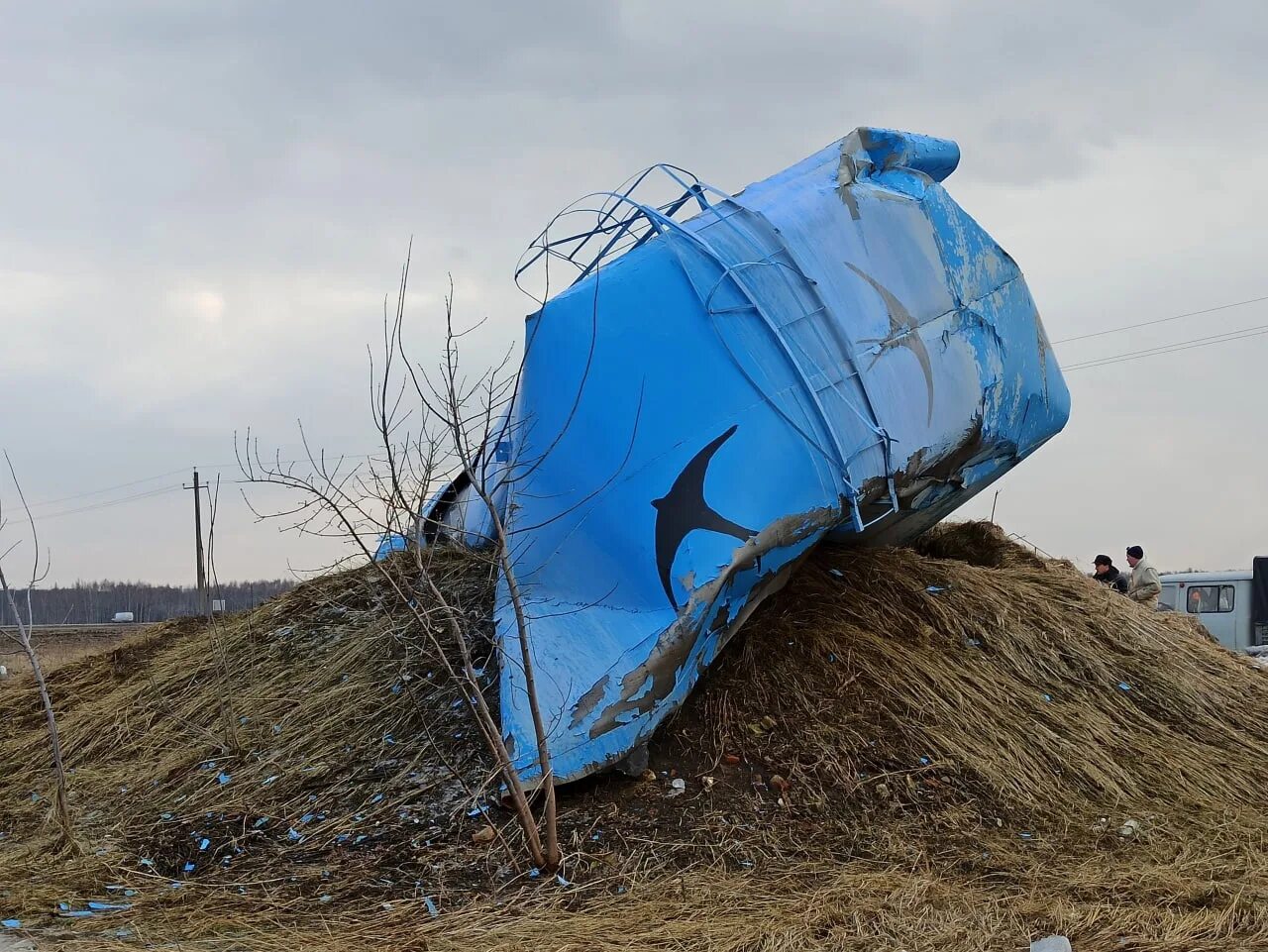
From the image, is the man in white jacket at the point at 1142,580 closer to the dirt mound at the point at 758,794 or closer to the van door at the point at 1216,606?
the dirt mound at the point at 758,794

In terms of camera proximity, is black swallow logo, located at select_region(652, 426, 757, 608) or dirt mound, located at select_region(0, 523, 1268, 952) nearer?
dirt mound, located at select_region(0, 523, 1268, 952)

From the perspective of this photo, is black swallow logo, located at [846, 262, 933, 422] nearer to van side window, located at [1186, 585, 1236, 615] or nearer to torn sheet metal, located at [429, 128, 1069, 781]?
torn sheet metal, located at [429, 128, 1069, 781]

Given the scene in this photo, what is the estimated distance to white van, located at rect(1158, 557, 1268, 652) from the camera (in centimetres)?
1992

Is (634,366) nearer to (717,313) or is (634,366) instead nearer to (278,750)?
(717,313)

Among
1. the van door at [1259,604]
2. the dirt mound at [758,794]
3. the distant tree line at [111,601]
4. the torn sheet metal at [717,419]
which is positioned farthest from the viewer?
the distant tree line at [111,601]

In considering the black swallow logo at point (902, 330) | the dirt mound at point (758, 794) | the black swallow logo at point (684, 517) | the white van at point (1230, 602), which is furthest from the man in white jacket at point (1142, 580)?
the white van at point (1230, 602)

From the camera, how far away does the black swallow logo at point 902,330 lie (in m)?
7.38

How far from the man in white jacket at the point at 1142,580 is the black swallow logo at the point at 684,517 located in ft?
23.2

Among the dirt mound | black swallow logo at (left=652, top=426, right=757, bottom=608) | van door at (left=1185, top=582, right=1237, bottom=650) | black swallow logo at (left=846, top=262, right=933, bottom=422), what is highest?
black swallow logo at (left=846, top=262, right=933, bottom=422)

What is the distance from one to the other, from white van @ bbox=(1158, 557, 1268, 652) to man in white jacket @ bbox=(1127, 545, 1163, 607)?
8445 mm

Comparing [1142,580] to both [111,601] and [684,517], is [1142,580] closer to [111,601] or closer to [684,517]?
[684,517]

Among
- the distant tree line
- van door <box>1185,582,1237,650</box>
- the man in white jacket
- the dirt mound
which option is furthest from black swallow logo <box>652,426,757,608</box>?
the distant tree line

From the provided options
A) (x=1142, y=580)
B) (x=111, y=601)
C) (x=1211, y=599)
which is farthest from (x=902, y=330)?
(x=111, y=601)

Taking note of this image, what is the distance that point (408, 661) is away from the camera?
7.09 m
